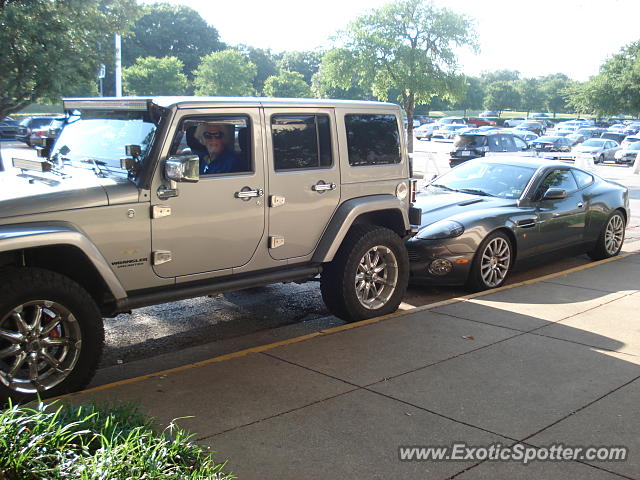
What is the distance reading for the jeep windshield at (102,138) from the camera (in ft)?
17.0

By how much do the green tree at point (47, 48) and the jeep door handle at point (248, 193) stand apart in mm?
7959

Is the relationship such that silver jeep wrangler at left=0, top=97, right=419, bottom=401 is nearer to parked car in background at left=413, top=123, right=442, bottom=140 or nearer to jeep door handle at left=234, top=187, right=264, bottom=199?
jeep door handle at left=234, top=187, right=264, bottom=199

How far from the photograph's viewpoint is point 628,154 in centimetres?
3500

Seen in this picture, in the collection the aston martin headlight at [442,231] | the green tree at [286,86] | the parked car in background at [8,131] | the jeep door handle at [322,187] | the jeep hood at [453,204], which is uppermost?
the green tree at [286,86]

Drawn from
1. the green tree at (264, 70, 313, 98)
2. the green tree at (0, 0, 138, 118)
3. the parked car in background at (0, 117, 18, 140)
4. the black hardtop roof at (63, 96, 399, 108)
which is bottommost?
the black hardtop roof at (63, 96, 399, 108)

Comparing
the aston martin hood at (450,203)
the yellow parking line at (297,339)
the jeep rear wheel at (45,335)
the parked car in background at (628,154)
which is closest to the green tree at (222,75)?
the parked car in background at (628,154)

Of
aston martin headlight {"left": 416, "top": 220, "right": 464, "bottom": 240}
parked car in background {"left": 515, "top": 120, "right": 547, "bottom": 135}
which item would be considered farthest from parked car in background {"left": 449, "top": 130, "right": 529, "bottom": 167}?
parked car in background {"left": 515, "top": 120, "right": 547, "bottom": 135}

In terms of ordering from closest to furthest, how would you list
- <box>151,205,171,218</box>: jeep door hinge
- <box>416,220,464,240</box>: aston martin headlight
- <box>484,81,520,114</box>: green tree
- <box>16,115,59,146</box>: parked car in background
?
1. <box>151,205,171,218</box>: jeep door hinge
2. <box>416,220,464,240</box>: aston martin headlight
3. <box>16,115,59,146</box>: parked car in background
4. <box>484,81,520,114</box>: green tree

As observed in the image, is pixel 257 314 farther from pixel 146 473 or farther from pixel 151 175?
pixel 146 473

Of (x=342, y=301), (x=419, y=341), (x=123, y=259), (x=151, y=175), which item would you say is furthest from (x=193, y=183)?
(x=419, y=341)

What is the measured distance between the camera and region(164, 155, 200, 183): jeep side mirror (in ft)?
15.7

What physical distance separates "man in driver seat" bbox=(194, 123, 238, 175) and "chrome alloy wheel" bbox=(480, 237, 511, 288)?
3.59 meters

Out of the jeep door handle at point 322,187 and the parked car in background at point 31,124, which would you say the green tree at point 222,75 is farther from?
the jeep door handle at point 322,187

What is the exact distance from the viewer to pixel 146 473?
109 inches
